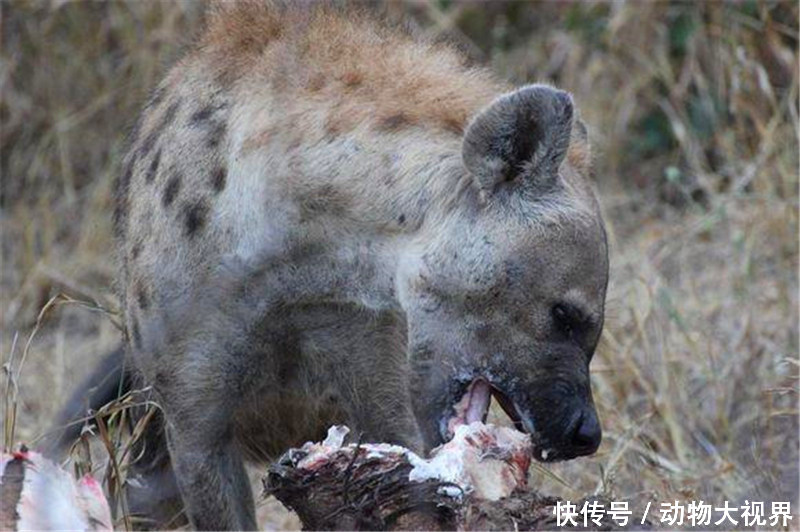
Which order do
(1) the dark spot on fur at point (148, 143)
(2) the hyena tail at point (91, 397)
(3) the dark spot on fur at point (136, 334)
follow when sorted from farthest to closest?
(2) the hyena tail at point (91, 397)
(1) the dark spot on fur at point (148, 143)
(3) the dark spot on fur at point (136, 334)

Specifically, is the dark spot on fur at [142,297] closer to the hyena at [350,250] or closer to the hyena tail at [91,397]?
the hyena at [350,250]

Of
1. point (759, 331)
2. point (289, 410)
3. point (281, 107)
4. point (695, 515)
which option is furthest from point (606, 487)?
point (759, 331)

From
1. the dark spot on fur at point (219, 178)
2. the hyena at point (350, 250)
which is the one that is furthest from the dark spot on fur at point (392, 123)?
the dark spot on fur at point (219, 178)

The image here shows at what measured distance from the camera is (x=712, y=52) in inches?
259

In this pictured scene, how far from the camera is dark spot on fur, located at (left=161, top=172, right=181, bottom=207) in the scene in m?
3.40

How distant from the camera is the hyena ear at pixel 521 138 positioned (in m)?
3.12

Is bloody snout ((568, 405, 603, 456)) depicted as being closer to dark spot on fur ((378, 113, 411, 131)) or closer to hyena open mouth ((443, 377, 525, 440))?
hyena open mouth ((443, 377, 525, 440))

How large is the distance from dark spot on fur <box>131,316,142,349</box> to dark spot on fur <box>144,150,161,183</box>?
289 millimetres

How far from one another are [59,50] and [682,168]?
2.56 m

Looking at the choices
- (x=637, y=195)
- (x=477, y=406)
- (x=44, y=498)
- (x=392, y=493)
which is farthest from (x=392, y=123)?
(x=637, y=195)

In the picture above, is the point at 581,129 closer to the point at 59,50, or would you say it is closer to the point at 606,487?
the point at 606,487

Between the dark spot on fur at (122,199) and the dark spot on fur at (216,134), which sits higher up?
the dark spot on fur at (216,134)

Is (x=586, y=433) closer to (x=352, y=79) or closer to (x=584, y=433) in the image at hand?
(x=584, y=433)

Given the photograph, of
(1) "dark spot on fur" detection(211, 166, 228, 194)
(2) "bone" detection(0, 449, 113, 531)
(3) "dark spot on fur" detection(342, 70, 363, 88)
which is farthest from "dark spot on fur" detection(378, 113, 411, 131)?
(2) "bone" detection(0, 449, 113, 531)
